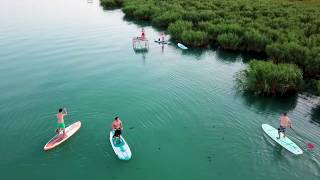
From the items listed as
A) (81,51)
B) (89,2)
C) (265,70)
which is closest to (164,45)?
(81,51)

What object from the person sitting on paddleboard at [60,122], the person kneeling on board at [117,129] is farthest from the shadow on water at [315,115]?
the person sitting on paddleboard at [60,122]

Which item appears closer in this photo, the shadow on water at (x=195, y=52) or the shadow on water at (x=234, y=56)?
the shadow on water at (x=234, y=56)

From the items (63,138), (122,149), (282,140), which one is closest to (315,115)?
(282,140)

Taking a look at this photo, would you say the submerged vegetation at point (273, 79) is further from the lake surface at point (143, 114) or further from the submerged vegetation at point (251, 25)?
the lake surface at point (143, 114)

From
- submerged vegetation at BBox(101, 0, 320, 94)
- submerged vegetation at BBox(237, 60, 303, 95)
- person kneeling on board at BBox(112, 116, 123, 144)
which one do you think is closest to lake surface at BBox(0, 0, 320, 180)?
person kneeling on board at BBox(112, 116, 123, 144)

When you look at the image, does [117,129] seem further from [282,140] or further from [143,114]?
[282,140]

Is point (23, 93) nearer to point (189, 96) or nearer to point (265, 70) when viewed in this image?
point (189, 96)

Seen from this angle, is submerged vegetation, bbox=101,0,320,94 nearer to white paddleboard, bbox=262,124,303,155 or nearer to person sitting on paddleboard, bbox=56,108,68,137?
white paddleboard, bbox=262,124,303,155
